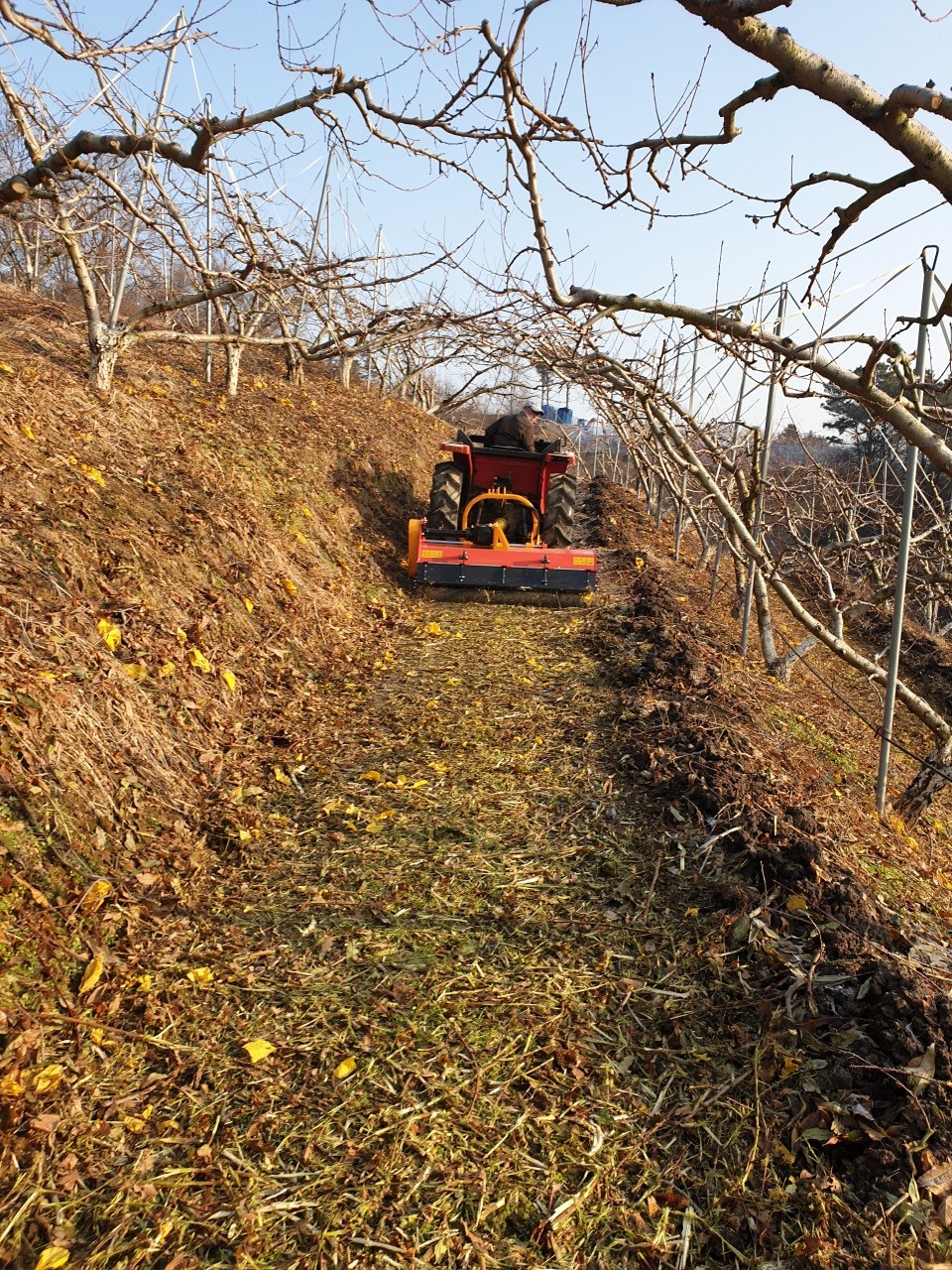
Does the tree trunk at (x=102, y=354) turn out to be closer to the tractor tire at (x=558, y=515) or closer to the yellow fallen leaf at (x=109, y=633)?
the yellow fallen leaf at (x=109, y=633)

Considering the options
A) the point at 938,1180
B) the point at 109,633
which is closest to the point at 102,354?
the point at 109,633

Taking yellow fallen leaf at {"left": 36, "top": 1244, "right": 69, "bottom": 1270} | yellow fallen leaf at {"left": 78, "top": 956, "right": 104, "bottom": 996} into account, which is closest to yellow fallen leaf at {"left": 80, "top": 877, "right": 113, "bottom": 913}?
yellow fallen leaf at {"left": 78, "top": 956, "right": 104, "bottom": 996}

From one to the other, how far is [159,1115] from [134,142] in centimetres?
437

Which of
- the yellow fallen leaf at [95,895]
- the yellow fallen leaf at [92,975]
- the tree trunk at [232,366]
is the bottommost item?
the yellow fallen leaf at [92,975]

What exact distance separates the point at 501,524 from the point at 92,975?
24.1ft

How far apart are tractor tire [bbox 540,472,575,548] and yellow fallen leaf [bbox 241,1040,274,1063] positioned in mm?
7517

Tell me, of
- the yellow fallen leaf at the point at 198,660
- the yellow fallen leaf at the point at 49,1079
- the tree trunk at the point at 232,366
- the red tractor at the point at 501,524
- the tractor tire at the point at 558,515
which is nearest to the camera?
the yellow fallen leaf at the point at 49,1079

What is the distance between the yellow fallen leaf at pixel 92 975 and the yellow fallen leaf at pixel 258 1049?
56 cm

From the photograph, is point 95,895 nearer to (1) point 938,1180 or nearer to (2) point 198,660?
(2) point 198,660

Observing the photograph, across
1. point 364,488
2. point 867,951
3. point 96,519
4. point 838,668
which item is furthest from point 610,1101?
point 838,668

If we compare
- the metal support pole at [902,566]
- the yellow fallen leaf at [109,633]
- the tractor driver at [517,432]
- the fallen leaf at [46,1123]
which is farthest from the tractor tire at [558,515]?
the fallen leaf at [46,1123]

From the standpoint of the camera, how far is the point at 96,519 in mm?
4973

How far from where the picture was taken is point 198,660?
477cm

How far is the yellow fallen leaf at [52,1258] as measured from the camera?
188 cm
